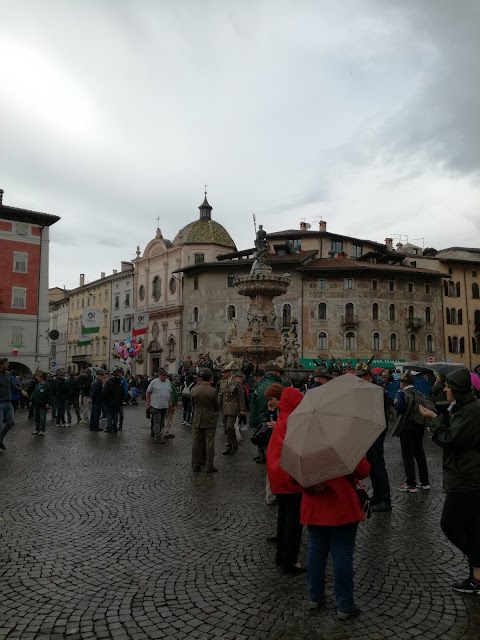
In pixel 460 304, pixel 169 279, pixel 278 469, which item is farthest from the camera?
pixel 169 279

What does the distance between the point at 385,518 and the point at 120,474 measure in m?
4.74

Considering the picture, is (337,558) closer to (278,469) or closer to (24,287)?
(278,469)

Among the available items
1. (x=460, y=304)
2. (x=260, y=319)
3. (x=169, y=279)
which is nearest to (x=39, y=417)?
(x=260, y=319)

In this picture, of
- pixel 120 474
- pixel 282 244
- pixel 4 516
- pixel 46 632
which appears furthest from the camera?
pixel 282 244

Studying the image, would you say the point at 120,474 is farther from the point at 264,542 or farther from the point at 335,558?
the point at 335,558

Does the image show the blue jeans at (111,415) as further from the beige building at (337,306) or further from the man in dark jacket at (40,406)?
the beige building at (337,306)

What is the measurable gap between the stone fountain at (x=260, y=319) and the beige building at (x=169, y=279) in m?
27.5

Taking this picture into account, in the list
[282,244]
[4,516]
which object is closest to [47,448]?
[4,516]

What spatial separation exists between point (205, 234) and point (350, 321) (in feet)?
63.7

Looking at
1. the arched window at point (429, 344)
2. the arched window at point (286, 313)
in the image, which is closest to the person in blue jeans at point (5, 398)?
the arched window at point (286, 313)

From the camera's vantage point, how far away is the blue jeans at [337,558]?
12.8 ft

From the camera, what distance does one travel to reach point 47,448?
1223 cm

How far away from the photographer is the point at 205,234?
57844 mm

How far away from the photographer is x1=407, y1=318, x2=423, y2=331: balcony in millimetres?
49812
